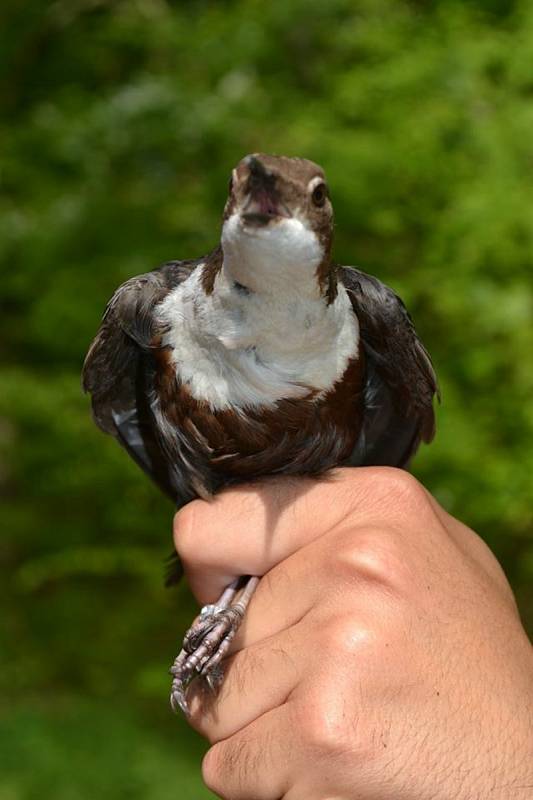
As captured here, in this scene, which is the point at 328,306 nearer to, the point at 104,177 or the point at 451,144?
the point at 451,144

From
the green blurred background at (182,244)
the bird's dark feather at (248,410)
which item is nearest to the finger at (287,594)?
the bird's dark feather at (248,410)

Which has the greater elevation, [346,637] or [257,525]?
[346,637]

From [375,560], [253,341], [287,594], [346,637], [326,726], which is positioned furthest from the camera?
[253,341]

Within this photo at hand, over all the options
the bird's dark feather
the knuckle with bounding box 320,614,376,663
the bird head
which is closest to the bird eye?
the bird head

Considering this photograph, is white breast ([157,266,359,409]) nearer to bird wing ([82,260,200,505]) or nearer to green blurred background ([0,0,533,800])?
bird wing ([82,260,200,505])

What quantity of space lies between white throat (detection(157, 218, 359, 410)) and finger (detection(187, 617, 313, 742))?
0.73 m

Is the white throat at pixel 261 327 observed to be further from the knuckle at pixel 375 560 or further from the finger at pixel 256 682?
the finger at pixel 256 682

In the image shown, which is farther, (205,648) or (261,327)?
(205,648)

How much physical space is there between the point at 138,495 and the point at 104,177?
6.51 feet

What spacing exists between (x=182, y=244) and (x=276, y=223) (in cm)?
327

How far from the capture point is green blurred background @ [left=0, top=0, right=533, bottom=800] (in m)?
4.85

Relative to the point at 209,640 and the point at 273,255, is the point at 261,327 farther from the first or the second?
the point at 209,640

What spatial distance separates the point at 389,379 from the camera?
3305mm

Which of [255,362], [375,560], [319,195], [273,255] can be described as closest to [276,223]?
[273,255]
